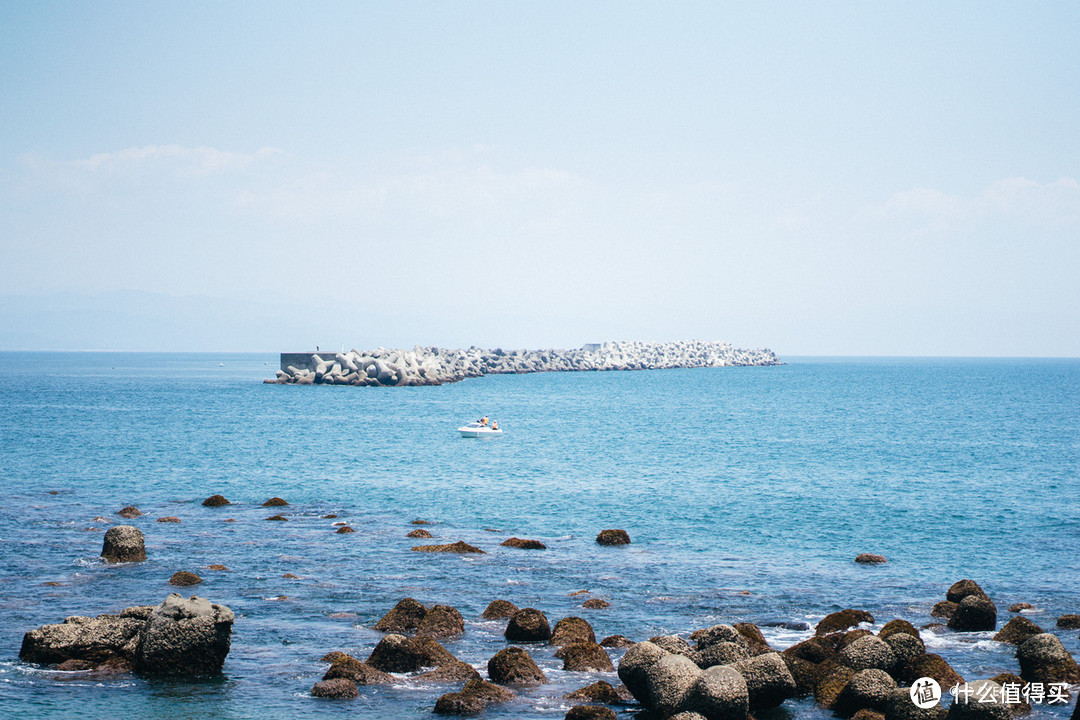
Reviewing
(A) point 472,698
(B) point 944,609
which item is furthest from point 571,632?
(B) point 944,609

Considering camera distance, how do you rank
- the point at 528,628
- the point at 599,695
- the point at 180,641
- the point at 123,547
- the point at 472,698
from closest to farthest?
the point at 472,698
the point at 599,695
the point at 180,641
the point at 528,628
the point at 123,547

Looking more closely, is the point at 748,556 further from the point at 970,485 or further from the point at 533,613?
the point at 970,485

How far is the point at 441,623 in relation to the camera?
73.5ft

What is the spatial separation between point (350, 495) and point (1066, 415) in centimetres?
9306

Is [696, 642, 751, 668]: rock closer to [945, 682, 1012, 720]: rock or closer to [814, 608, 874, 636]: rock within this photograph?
[945, 682, 1012, 720]: rock

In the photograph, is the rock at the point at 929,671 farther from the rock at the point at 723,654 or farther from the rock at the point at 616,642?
the rock at the point at 616,642

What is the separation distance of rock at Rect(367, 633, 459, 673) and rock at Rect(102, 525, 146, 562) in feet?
46.1

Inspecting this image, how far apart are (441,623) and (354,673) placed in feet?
12.4

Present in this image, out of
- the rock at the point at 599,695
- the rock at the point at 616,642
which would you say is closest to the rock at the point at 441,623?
the rock at the point at 616,642

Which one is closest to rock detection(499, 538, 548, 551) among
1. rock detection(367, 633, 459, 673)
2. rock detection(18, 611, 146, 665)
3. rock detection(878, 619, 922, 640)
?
rock detection(367, 633, 459, 673)

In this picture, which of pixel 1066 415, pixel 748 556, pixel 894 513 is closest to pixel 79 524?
pixel 748 556

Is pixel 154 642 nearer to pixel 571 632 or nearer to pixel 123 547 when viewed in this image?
pixel 571 632

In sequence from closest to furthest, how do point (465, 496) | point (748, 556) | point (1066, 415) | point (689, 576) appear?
point (689, 576) → point (748, 556) → point (465, 496) → point (1066, 415)

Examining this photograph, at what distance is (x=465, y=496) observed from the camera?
156ft
